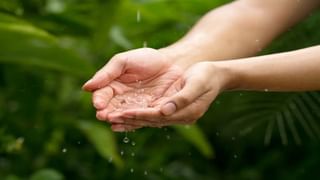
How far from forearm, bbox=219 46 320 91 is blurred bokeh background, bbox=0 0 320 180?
24.1 inches

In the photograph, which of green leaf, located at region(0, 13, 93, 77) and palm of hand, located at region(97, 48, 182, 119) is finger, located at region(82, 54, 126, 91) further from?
green leaf, located at region(0, 13, 93, 77)

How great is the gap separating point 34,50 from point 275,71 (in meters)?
0.72

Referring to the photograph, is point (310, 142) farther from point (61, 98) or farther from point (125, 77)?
point (125, 77)

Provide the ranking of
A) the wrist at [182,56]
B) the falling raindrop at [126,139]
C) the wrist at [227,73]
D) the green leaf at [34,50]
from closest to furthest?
the wrist at [227,73] < the wrist at [182,56] < the green leaf at [34,50] < the falling raindrop at [126,139]

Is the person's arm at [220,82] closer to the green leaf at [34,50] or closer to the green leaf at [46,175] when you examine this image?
the green leaf at [34,50]

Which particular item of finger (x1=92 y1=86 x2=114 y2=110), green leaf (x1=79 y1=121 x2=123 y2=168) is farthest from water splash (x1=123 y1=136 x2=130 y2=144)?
finger (x1=92 y1=86 x2=114 y2=110)

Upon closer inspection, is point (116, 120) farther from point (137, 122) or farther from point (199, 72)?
point (199, 72)

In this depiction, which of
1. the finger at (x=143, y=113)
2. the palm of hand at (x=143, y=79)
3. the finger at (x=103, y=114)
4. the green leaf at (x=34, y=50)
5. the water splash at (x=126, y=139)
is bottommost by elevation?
the water splash at (x=126, y=139)

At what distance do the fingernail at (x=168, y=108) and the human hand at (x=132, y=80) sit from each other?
95mm

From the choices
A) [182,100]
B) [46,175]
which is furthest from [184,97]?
[46,175]

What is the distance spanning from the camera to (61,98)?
2.54 m

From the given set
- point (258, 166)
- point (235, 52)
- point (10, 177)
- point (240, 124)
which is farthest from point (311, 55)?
point (258, 166)

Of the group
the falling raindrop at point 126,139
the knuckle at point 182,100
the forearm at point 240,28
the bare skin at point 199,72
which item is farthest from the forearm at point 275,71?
the falling raindrop at point 126,139

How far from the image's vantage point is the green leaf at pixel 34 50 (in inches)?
81.9
